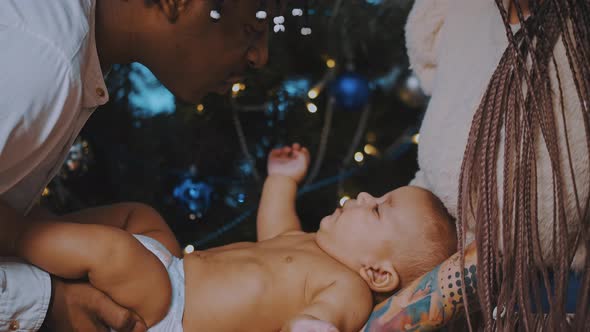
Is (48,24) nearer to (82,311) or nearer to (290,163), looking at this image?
(82,311)

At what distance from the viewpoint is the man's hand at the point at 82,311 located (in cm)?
99

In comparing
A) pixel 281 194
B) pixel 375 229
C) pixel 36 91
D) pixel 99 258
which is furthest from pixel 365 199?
pixel 36 91

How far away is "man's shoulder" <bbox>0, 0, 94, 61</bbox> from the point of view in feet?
2.85

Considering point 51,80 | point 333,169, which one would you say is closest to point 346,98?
point 333,169

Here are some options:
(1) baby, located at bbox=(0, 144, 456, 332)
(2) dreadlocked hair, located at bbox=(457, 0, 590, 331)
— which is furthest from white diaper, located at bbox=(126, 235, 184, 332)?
(2) dreadlocked hair, located at bbox=(457, 0, 590, 331)

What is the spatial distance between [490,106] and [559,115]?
3.5 inches

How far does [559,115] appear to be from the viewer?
868 millimetres

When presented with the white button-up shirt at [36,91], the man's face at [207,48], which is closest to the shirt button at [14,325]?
the white button-up shirt at [36,91]

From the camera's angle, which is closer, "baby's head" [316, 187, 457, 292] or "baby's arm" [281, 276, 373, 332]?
"baby's arm" [281, 276, 373, 332]

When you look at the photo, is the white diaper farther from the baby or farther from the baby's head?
the baby's head

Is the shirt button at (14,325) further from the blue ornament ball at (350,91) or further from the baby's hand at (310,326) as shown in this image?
the blue ornament ball at (350,91)

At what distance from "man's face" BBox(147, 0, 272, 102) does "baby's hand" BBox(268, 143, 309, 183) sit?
8.6 inches

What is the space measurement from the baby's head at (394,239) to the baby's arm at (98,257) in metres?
0.33

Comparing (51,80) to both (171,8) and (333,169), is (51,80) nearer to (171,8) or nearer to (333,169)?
(171,8)
